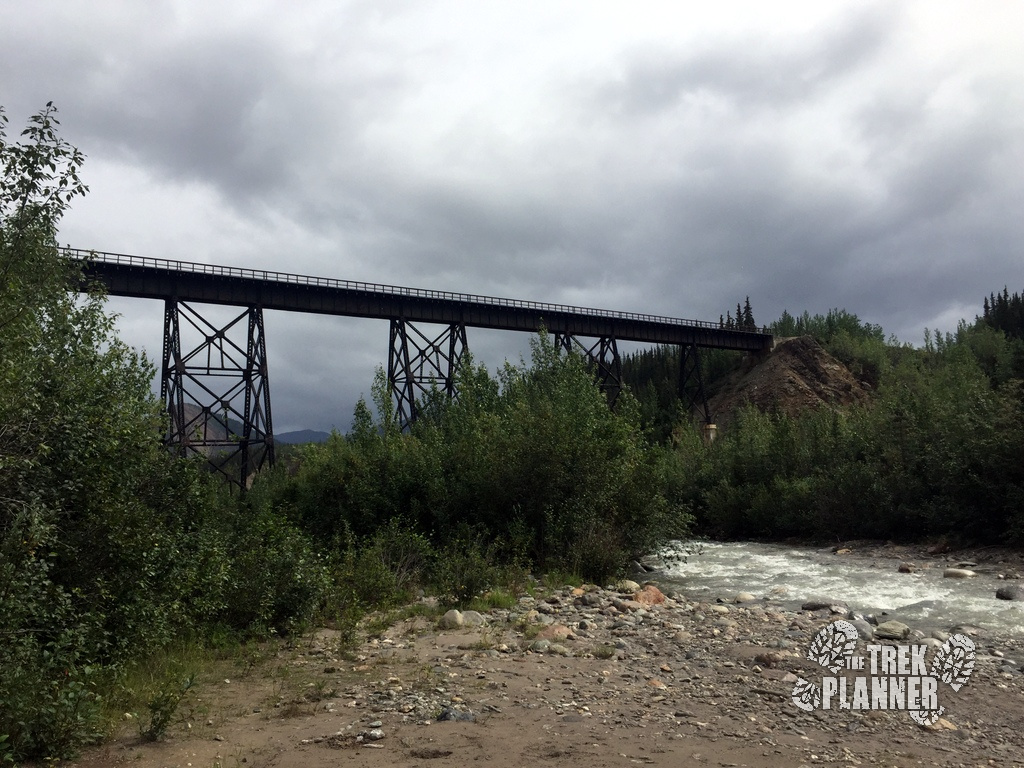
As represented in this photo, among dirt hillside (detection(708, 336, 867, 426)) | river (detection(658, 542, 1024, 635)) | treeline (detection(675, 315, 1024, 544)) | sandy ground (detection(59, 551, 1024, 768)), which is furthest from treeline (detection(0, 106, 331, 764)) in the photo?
dirt hillside (detection(708, 336, 867, 426))

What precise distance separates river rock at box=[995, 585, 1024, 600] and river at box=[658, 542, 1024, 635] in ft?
0.42

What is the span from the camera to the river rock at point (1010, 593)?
1236 centimetres

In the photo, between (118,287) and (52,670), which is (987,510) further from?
(118,287)

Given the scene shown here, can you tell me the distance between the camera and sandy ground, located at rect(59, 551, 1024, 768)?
5406 millimetres

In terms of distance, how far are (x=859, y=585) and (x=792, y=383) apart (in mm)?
37723

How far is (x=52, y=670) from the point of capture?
583 centimetres

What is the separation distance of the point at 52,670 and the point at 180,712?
1048mm

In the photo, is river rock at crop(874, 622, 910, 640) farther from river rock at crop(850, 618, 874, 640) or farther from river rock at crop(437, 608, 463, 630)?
river rock at crop(437, 608, 463, 630)

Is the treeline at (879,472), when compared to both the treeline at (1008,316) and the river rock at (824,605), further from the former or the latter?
the treeline at (1008,316)

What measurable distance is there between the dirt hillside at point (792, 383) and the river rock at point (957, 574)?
3350 cm

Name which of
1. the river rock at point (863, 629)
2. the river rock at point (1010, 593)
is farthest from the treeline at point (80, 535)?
the river rock at point (1010, 593)

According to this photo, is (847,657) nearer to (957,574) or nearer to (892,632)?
(892,632)

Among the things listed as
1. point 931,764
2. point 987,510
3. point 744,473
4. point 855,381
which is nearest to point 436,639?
point 931,764

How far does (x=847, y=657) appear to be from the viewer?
816 centimetres
